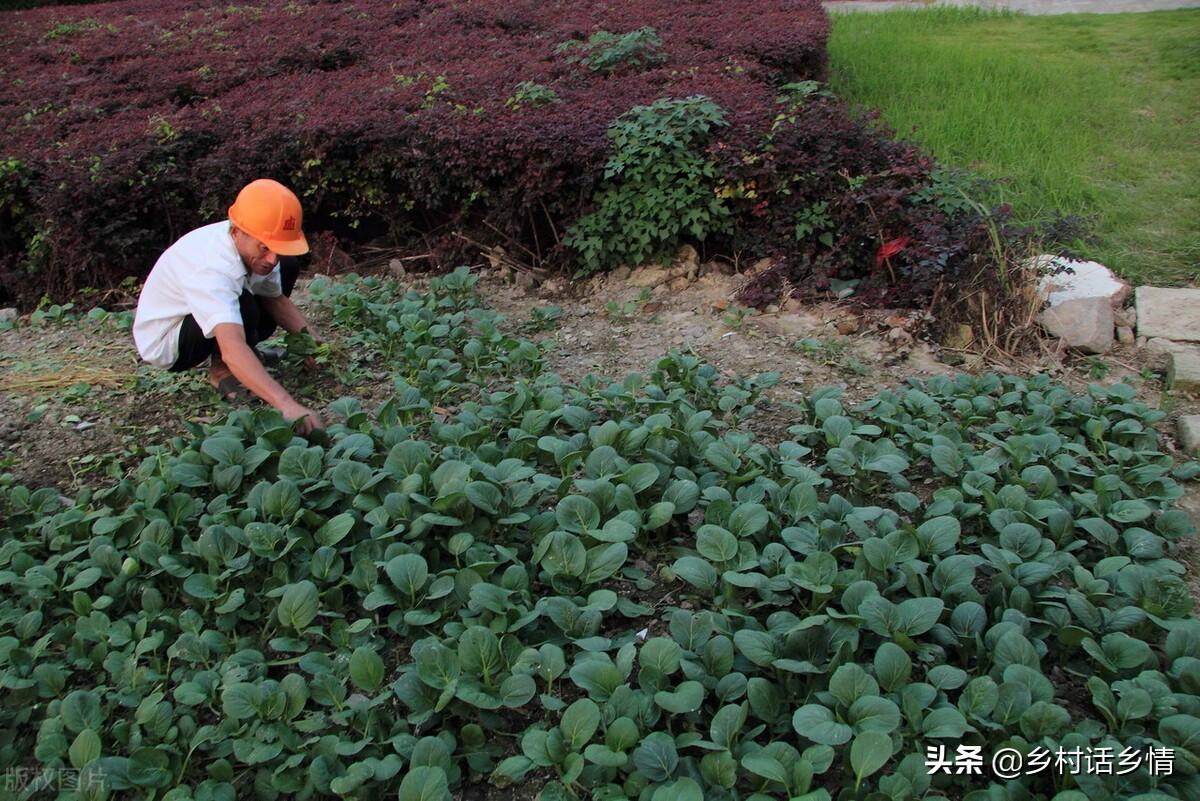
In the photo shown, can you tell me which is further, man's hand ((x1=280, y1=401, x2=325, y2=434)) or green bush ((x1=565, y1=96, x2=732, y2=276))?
green bush ((x1=565, y1=96, x2=732, y2=276))

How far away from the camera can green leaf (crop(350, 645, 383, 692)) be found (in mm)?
2236

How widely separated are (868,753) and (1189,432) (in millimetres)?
2447

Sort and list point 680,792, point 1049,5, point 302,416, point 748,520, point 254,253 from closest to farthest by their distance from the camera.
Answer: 1. point 680,792
2. point 748,520
3. point 302,416
4. point 254,253
5. point 1049,5

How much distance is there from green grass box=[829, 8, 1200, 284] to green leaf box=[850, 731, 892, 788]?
3938mm

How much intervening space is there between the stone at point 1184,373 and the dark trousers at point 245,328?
3.70 meters

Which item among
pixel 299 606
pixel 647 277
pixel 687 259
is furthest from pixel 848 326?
pixel 299 606

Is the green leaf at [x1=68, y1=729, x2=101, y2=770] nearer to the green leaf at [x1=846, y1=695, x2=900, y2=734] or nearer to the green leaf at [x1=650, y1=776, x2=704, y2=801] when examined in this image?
the green leaf at [x1=650, y1=776, x2=704, y2=801]

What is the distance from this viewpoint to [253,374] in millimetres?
3174

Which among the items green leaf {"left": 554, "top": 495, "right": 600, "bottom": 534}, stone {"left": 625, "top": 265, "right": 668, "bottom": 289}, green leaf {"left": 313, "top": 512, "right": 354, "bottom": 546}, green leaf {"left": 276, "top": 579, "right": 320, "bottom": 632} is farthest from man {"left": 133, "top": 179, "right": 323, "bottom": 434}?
stone {"left": 625, "top": 265, "right": 668, "bottom": 289}

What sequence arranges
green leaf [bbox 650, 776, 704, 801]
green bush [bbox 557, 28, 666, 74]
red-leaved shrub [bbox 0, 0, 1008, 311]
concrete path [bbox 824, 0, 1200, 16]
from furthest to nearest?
concrete path [bbox 824, 0, 1200, 16] → green bush [bbox 557, 28, 666, 74] → red-leaved shrub [bbox 0, 0, 1008, 311] → green leaf [bbox 650, 776, 704, 801]

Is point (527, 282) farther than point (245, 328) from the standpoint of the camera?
Yes

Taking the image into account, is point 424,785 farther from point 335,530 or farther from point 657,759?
point 335,530

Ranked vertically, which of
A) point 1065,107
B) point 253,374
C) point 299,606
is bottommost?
point 299,606

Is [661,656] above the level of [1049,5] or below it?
below
